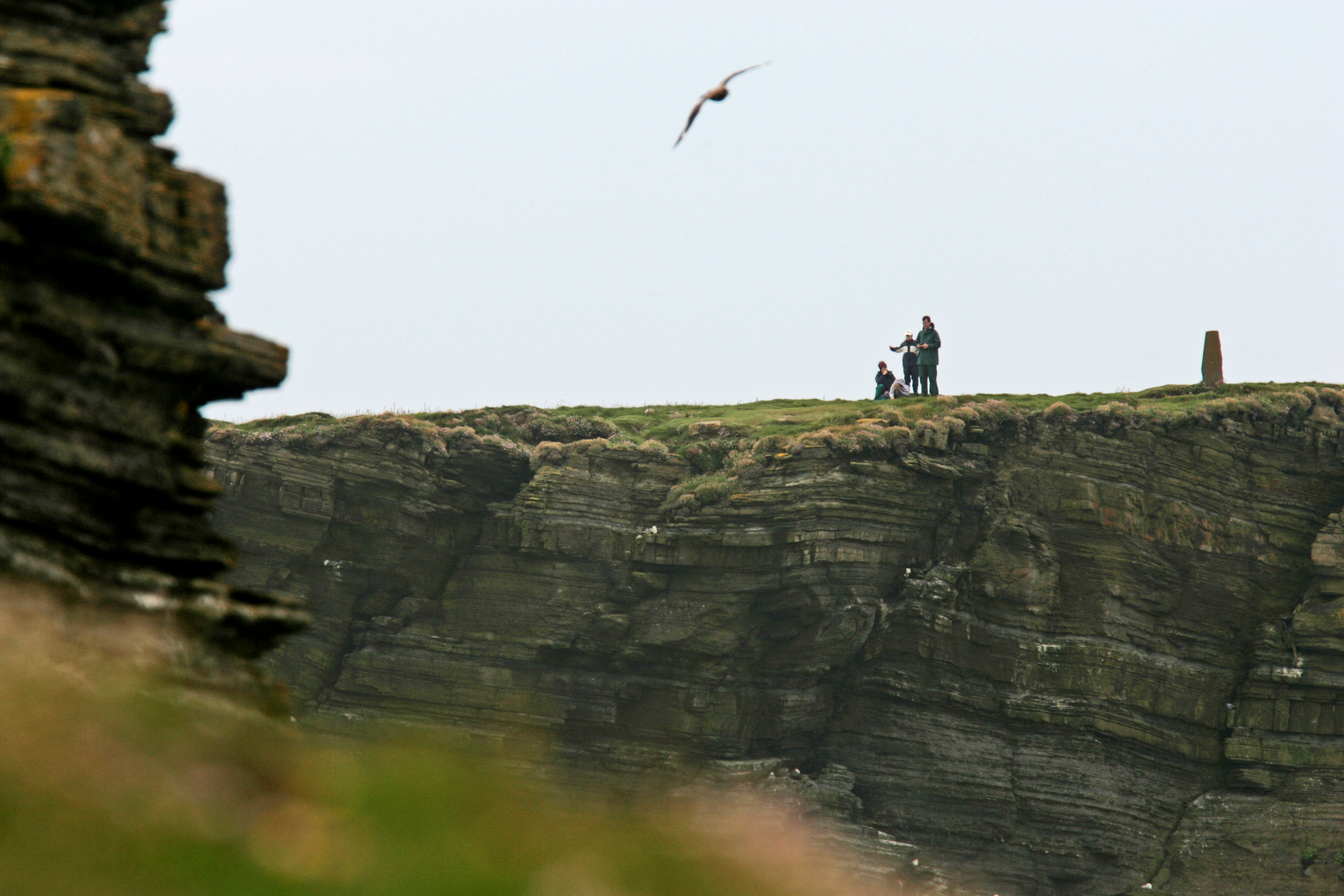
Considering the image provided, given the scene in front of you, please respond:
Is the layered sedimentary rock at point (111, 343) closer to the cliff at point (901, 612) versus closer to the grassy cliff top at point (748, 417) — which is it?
the cliff at point (901, 612)

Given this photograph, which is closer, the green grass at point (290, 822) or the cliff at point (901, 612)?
the green grass at point (290, 822)

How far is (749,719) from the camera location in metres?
39.0

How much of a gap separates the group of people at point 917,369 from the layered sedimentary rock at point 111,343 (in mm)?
34283

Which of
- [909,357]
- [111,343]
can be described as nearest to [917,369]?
[909,357]

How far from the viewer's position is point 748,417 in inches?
1815

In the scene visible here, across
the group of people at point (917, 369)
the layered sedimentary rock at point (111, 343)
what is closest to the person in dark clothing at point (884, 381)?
the group of people at point (917, 369)

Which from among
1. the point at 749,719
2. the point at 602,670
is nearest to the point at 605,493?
the point at 602,670

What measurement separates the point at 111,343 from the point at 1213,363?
42855 mm

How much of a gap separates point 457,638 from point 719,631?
8.89 meters

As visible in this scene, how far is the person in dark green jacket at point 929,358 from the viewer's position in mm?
45094

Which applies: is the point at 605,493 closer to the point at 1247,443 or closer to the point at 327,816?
the point at 1247,443

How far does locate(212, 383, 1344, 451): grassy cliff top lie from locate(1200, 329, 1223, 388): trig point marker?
82 cm

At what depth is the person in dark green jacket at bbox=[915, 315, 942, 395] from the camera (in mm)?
45094

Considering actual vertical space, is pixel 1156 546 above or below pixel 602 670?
above
